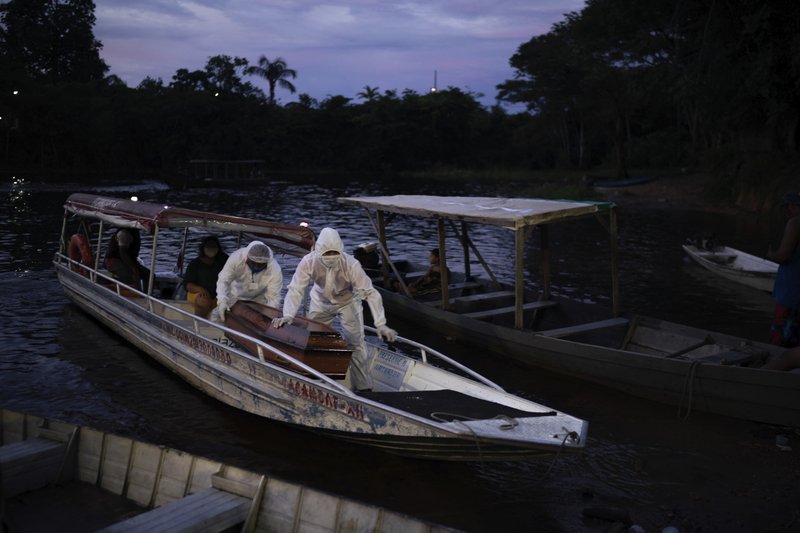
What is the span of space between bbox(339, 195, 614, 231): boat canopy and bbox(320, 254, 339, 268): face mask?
3.60 m

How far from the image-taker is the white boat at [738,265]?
17469 millimetres

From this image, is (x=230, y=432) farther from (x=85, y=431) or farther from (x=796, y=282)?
(x=796, y=282)

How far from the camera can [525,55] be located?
2344 inches

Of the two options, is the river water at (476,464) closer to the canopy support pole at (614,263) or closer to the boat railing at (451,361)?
the boat railing at (451,361)

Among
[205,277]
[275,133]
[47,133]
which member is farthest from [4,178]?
[205,277]

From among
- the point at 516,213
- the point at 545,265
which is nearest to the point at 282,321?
the point at 516,213

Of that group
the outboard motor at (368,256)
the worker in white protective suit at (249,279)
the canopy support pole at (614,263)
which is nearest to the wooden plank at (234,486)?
the worker in white protective suit at (249,279)

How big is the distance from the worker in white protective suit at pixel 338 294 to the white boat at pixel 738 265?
12033 millimetres

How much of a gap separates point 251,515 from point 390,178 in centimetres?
6479

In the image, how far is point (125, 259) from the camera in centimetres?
1334

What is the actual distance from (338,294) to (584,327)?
461cm

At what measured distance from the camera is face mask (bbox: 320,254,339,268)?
855cm

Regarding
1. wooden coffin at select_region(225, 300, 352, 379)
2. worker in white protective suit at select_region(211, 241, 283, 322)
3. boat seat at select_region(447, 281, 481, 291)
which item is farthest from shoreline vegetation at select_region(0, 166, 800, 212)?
wooden coffin at select_region(225, 300, 352, 379)

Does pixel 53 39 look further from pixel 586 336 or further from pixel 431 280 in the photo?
pixel 586 336
